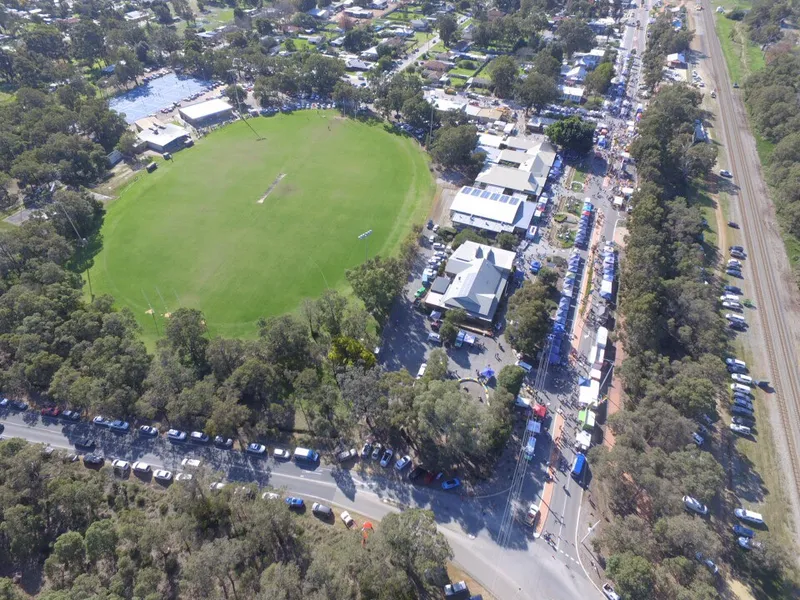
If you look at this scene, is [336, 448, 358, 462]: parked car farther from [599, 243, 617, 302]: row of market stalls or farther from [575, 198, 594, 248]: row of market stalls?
[575, 198, 594, 248]: row of market stalls

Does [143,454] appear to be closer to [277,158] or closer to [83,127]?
[277,158]

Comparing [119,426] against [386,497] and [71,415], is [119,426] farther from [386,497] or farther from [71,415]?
[386,497]

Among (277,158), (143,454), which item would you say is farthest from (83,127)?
(143,454)

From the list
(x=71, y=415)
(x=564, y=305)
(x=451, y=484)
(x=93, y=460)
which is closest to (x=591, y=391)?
(x=564, y=305)

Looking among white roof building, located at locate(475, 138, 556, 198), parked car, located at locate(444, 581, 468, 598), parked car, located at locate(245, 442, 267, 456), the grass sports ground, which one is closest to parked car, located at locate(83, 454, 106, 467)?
parked car, located at locate(245, 442, 267, 456)

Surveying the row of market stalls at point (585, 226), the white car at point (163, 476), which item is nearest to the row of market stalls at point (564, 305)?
the row of market stalls at point (585, 226)

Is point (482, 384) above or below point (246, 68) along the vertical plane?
below

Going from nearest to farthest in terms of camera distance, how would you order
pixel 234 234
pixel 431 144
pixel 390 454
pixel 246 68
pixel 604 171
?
pixel 390 454
pixel 234 234
pixel 604 171
pixel 431 144
pixel 246 68
